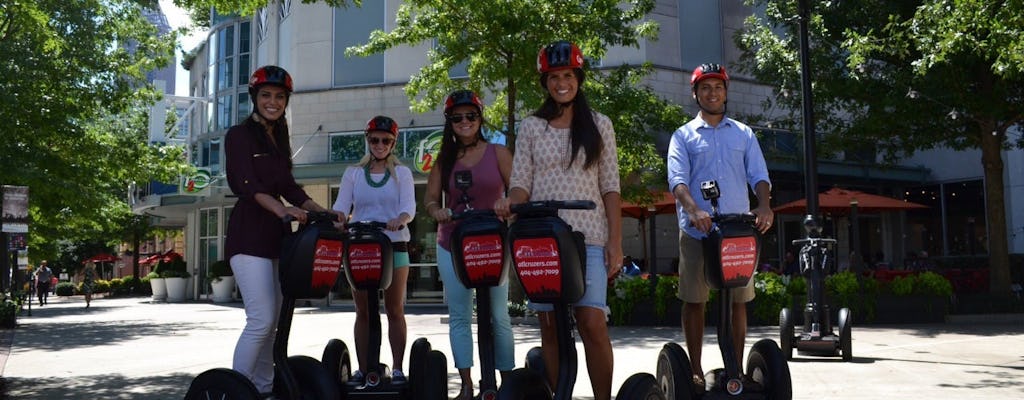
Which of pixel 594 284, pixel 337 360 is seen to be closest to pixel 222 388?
pixel 337 360

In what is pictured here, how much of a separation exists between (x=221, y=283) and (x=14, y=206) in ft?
48.3

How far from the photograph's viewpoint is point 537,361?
181 inches

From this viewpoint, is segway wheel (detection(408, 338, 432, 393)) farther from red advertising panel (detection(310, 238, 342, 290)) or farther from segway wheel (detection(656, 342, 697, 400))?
segway wheel (detection(656, 342, 697, 400))

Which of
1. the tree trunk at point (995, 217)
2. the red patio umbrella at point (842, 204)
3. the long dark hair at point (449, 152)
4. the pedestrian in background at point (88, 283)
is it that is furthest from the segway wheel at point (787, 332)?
the pedestrian in background at point (88, 283)

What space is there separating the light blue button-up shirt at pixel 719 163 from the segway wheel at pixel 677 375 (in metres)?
0.72

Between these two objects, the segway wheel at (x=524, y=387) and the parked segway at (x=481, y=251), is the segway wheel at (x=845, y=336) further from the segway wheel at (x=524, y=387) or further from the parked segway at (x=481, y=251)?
the parked segway at (x=481, y=251)

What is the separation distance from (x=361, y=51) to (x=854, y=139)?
10086mm

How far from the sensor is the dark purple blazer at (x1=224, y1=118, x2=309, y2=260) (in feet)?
14.8

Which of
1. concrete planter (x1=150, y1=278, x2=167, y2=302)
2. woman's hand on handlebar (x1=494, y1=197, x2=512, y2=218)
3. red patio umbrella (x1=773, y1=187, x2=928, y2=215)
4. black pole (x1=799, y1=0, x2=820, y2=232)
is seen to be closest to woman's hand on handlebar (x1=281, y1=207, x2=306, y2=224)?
woman's hand on handlebar (x1=494, y1=197, x2=512, y2=218)

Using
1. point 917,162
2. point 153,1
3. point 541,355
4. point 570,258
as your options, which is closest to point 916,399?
point 541,355

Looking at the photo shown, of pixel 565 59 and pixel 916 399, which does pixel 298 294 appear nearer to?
pixel 565 59

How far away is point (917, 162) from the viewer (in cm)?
2823

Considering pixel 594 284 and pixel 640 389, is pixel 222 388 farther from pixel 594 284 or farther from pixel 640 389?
pixel 640 389

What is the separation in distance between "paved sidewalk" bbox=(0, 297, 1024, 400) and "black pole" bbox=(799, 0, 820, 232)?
1.79 metres
